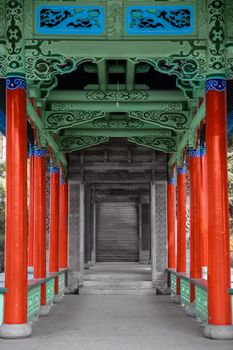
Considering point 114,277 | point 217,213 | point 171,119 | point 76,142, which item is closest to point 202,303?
point 217,213

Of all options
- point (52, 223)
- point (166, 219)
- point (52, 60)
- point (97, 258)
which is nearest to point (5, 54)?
point (52, 60)

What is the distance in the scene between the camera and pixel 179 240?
14000 mm

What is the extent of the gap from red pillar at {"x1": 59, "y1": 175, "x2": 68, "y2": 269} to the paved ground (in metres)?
2.47

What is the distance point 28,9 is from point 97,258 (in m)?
20.5

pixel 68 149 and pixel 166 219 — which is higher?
pixel 68 149

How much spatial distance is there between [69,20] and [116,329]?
4670 mm

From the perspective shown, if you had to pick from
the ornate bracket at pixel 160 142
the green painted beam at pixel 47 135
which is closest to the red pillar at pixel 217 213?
the green painted beam at pixel 47 135

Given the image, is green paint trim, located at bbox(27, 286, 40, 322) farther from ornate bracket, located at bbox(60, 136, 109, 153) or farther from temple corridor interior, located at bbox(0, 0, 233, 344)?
ornate bracket, located at bbox(60, 136, 109, 153)

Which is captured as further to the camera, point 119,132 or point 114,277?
point 114,277

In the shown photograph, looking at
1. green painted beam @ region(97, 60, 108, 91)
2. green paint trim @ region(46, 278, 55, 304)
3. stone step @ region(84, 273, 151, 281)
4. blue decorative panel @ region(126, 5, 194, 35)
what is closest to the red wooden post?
green paint trim @ region(46, 278, 55, 304)

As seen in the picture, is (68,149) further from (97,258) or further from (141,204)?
(97,258)

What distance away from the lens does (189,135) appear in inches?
473

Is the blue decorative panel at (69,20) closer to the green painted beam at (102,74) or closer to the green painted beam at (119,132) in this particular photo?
the green painted beam at (102,74)

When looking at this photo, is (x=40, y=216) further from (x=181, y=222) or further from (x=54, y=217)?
(x=181, y=222)
